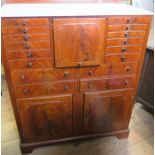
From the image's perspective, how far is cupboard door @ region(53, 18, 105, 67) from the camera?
3.43ft

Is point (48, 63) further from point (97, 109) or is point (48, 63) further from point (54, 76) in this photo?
point (97, 109)

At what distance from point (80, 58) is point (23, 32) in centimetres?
39

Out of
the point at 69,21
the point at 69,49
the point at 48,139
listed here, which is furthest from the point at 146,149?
the point at 69,21

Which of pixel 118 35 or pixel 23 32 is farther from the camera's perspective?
pixel 118 35

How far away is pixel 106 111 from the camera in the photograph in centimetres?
145

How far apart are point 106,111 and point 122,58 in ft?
1.55

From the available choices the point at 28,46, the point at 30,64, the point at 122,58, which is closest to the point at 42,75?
the point at 30,64

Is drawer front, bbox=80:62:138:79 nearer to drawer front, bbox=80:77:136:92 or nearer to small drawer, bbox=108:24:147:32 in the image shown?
drawer front, bbox=80:77:136:92

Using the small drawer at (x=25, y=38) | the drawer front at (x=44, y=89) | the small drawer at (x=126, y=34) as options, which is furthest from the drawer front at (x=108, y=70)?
the small drawer at (x=25, y=38)

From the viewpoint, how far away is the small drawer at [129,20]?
1083 millimetres

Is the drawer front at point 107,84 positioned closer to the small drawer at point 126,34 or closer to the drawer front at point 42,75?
the drawer front at point 42,75

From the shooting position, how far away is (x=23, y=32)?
3.36ft

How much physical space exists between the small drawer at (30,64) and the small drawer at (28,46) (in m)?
0.08

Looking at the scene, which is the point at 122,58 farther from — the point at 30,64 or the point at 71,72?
the point at 30,64
